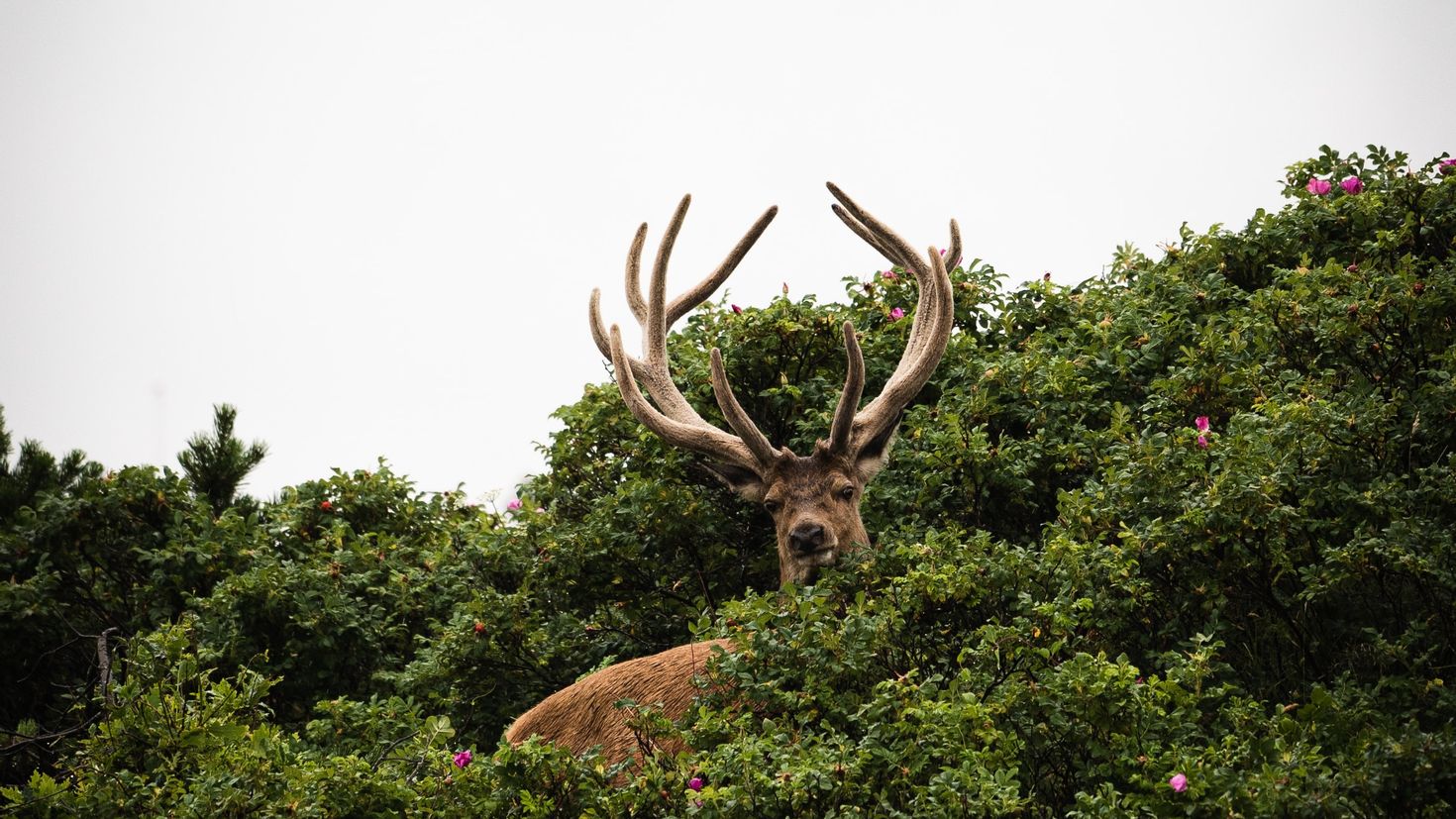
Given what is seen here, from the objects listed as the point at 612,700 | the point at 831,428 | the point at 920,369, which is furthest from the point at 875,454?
the point at 612,700

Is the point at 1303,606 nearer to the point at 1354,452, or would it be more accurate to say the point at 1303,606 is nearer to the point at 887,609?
the point at 1354,452

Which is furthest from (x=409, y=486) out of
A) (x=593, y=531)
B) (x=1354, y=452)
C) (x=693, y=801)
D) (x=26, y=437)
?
(x=1354, y=452)

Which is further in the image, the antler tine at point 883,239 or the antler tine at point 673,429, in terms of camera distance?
the antler tine at point 883,239

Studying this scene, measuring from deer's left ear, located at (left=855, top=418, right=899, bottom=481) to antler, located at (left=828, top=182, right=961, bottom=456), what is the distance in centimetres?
3

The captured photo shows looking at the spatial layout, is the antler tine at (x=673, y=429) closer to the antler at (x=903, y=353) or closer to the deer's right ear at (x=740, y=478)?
the deer's right ear at (x=740, y=478)

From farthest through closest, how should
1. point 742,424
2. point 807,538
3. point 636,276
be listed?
point 636,276
point 742,424
point 807,538

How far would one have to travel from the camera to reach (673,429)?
769 centimetres

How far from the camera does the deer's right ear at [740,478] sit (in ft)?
24.7

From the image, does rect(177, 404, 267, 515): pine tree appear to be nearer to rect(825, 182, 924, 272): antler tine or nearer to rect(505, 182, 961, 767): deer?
rect(505, 182, 961, 767): deer

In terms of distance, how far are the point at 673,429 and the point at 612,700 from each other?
4.97 ft

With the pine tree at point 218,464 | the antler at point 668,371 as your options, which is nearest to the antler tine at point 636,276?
the antler at point 668,371

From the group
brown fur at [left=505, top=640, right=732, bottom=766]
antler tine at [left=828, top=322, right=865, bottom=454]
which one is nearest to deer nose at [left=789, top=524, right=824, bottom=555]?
antler tine at [left=828, top=322, right=865, bottom=454]

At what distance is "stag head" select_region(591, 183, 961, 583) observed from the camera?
7.05 meters

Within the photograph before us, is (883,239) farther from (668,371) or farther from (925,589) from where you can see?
(925,589)
